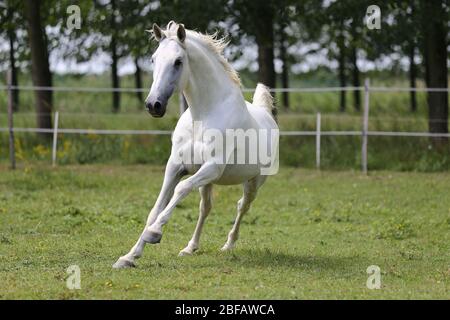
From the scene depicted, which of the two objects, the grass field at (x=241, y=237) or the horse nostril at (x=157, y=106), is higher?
the horse nostril at (x=157, y=106)

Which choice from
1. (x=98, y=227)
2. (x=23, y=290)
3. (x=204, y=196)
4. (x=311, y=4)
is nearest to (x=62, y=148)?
(x=311, y=4)

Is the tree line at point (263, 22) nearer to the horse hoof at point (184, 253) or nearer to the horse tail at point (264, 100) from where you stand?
the horse tail at point (264, 100)

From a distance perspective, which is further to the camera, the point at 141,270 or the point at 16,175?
→ the point at 16,175

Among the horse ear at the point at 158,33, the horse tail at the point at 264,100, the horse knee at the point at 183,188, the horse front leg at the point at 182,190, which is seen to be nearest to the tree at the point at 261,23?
the horse tail at the point at 264,100

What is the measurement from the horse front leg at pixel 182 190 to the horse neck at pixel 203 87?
0.50 meters

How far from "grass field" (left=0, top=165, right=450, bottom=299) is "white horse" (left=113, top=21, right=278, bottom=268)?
61 centimetres

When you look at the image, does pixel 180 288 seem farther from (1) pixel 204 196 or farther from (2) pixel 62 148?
(2) pixel 62 148

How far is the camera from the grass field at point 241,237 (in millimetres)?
6727

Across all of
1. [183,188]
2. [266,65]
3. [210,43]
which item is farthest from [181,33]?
[266,65]

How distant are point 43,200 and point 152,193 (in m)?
1.92

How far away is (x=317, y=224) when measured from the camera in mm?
11711

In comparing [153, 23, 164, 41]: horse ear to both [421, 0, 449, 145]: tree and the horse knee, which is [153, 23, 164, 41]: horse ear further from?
[421, 0, 449, 145]: tree

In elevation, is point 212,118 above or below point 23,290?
above
